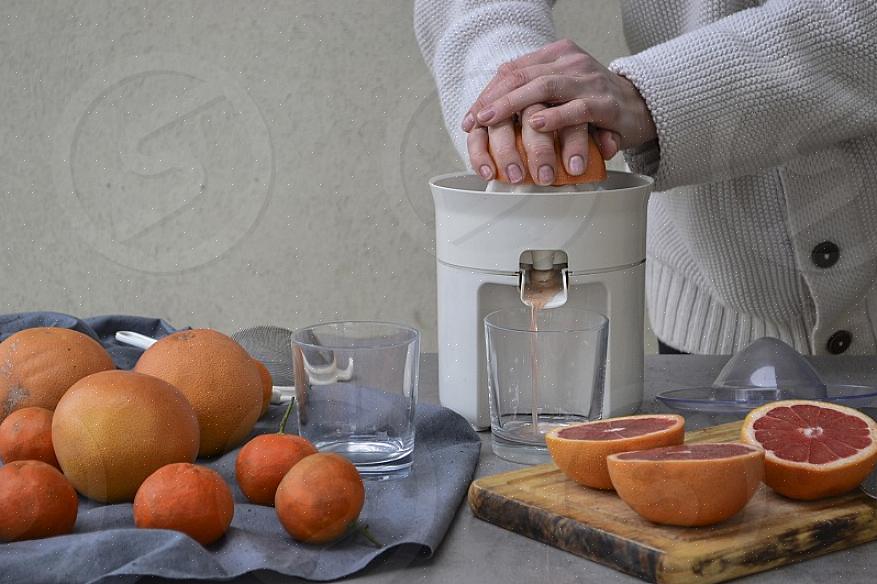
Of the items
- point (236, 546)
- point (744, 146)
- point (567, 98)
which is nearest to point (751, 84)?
point (744, 146)

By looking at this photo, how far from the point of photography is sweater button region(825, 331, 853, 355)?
129cm

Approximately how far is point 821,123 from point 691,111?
0.17 metres

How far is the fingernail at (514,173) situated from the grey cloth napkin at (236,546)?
26cm

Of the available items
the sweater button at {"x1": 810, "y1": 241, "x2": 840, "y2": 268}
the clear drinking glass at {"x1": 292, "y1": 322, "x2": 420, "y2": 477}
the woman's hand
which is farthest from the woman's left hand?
the sweater button at {"x1": 810, "y1": 241, "x2": 840, "y2": 268}

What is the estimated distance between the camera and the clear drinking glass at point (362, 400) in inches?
29.4

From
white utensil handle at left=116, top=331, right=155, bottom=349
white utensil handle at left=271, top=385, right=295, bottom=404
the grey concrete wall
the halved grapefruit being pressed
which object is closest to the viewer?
the halved grapefruit being pressed

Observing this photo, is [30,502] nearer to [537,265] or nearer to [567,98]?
[537,265]

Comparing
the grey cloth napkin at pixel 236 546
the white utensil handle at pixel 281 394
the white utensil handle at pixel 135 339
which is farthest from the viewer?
the white utensil handle at pixel 135 339

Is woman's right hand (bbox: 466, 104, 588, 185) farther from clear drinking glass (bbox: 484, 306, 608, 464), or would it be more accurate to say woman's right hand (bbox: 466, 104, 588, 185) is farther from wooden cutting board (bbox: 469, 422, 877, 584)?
wooden cutting board (bbox: 469, 422, 877, 584)

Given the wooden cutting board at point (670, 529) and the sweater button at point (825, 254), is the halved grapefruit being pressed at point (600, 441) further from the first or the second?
the sweater button at point (825, 254)

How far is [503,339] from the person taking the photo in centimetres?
82

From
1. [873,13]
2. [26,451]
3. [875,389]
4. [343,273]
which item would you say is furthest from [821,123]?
[343,273]

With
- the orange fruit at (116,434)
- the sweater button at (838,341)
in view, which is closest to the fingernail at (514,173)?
the orange fruit at (116,434)

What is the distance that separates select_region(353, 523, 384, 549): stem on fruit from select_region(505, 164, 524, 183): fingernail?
1.11 feet
